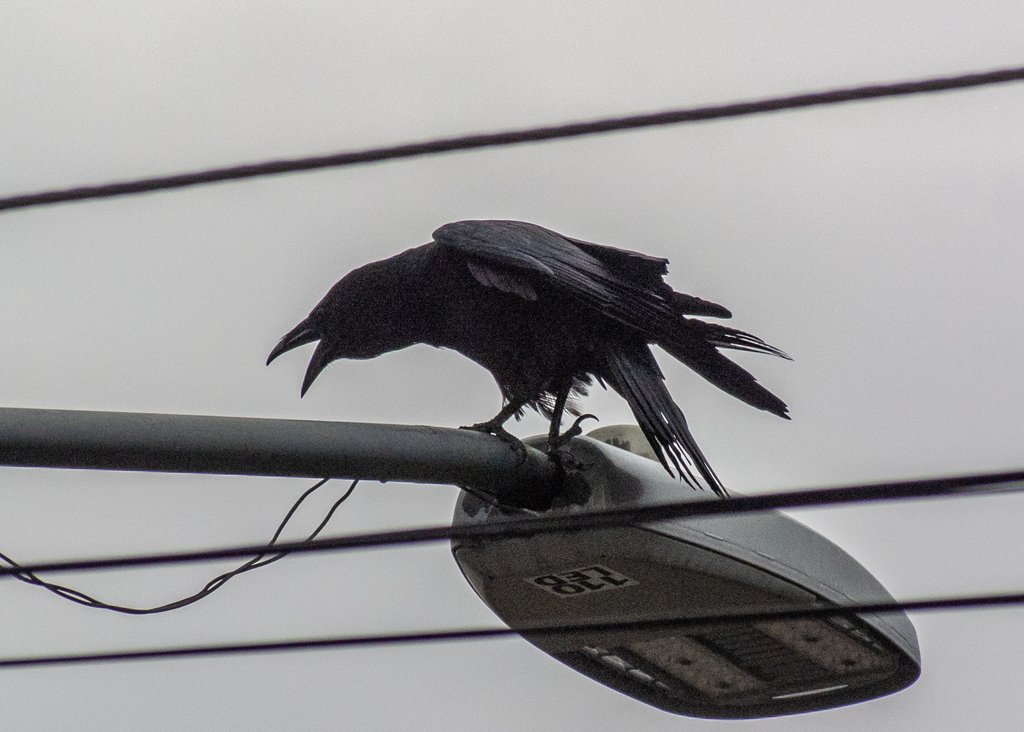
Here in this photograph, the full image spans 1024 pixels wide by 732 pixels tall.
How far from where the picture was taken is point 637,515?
246 centimetres

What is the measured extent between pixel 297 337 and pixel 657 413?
162cm

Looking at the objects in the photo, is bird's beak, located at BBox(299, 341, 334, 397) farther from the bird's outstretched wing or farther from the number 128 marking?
the number 128 marking

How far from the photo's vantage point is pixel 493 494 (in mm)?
3557

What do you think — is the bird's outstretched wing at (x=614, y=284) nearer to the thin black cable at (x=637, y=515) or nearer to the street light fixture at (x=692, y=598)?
the street light fixture at (x=692, y=598)

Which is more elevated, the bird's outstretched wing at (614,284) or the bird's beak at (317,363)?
the bird's outstretched wing at (614,284)

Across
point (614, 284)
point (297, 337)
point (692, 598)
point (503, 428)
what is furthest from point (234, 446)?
point (297, 337)

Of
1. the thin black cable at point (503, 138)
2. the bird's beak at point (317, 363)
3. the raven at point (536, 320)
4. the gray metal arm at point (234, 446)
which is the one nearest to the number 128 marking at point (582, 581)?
the gray metal arm at point (234, 446)

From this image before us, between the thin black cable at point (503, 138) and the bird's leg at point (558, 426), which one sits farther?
the bird's leg at point (558, 426)

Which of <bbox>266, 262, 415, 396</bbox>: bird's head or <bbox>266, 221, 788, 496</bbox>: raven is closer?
<bbox>266, 221, 788, 496</bbox>: raven

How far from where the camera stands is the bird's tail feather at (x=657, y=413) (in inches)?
164

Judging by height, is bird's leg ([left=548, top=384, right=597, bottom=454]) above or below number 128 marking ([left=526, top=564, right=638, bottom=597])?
above

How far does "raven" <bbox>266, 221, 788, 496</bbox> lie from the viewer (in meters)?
4.88

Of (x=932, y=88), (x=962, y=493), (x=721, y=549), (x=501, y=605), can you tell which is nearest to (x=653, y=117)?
(x=932, y=88)

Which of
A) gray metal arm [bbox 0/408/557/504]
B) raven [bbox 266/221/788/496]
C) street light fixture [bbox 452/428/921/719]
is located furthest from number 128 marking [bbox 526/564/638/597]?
raven [bbox 266/221/788/496]
